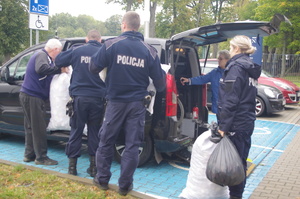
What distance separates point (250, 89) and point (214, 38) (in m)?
1.71

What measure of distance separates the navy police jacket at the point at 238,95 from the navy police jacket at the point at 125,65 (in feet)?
2.95

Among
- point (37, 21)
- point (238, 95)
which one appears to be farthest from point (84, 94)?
point (37, 21)

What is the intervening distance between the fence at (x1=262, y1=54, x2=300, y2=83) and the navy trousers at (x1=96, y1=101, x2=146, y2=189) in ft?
69.0

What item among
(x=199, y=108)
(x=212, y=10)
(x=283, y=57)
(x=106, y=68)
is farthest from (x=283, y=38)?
(x=106, y=68)

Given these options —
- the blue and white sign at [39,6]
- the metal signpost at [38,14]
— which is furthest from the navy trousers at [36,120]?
the blue and white sign at [39,6]

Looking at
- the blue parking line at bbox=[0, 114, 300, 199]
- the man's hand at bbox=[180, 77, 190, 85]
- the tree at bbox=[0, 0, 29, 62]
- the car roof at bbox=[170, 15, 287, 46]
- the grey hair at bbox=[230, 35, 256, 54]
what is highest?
the tree at bbox=[0, 0, 29, 62]

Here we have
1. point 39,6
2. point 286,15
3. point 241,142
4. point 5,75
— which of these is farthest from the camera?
point 286,15

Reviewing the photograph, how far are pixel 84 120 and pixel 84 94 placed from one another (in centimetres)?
35

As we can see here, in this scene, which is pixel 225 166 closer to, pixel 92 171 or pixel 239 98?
pixel 239 98

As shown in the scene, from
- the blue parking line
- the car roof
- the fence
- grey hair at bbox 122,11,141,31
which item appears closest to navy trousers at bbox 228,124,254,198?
the blue parking line

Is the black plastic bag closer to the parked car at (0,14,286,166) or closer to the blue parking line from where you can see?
the blue parking line

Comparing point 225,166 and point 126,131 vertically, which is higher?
point 126,131

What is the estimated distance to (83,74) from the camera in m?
4.46

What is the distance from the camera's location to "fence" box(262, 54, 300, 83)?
23.5 meters
